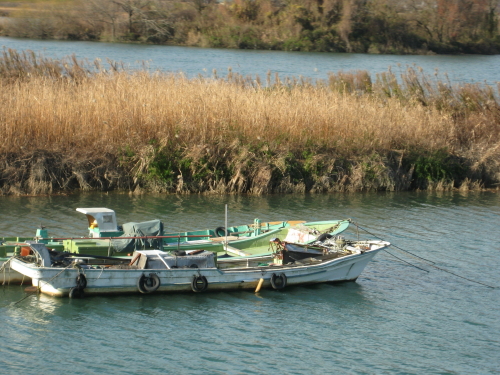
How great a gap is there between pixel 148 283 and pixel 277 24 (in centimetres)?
4977

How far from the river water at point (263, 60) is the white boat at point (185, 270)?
79.5ft

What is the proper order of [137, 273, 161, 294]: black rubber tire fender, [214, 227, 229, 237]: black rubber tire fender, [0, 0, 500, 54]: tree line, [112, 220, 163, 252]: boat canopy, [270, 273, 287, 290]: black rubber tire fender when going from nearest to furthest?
[137, 273, 161, 294]: black rubber tire fender, [270, 273, 287, 290]: black rubber tire fender, [112, 220, 163, 252]: boat canopy, [214, 227, 229, 237]: black rubber tire fender, [0, 0, 500, 54]: tree line

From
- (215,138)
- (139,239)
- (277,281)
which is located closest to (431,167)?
(215,138)

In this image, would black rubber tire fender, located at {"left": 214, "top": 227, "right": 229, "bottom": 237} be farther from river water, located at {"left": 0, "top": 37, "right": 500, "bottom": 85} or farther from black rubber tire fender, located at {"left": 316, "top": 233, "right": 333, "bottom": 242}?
river water, located at {"left": 0, "top": 37, "right": 500, "bottom": 85}

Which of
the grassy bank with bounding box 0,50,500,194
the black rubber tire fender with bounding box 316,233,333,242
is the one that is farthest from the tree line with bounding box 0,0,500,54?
the black rubber tire fender with bounding box 316,233,333,242

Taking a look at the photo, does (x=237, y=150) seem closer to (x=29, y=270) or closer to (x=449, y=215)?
(x=449, y=215)

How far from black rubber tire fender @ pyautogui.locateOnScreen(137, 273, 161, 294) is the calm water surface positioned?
22 centimetres

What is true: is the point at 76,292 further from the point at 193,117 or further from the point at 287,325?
the point at 193,117

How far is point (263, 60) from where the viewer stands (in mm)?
50500

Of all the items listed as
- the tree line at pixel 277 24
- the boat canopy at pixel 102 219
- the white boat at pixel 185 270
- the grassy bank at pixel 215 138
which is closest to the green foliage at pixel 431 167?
the grassy bank at pixel 215 138

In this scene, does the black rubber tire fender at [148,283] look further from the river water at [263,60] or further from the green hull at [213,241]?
the river water at [263,60]

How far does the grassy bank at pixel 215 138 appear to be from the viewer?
22.9 meters

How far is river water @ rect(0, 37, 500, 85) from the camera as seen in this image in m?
44.0

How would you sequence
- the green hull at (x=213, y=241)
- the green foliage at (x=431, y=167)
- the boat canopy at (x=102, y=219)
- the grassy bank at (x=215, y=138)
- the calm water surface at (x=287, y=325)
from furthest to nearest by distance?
the green foliage at (x=431, y=167) < the grassy bank at (x=215, y=138) < the boat canopy at (x=102, y=219) < the green hull at (x=213, y=241) < the calm water surface at (x=287, y=325)
